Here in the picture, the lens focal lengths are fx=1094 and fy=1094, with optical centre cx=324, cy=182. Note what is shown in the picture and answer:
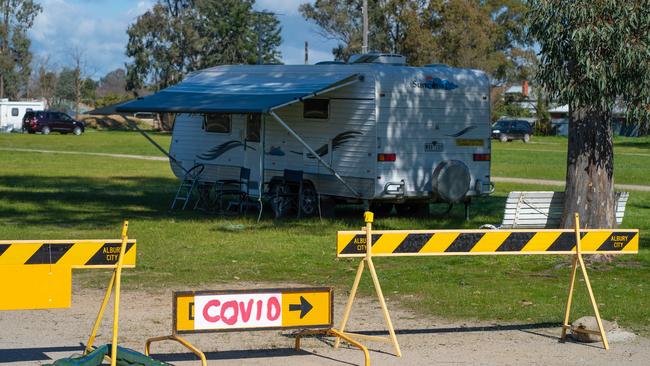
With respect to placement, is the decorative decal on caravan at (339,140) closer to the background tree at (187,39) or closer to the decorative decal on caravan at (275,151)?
the decorative decal on caravan at (275,151)

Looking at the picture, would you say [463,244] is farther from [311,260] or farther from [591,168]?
[311,260]

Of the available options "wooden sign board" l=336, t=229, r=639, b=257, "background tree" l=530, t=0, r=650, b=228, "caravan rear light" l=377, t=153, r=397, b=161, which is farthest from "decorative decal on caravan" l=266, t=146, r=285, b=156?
"wooden sign board" l=336, t=229, r=639, b=257

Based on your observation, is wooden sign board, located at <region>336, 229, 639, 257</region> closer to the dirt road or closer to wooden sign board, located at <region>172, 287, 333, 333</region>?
wooden sign board, located at <region>172, 287, 333, 333</region>

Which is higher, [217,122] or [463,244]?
[217,122]

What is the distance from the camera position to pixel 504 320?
10312 mm

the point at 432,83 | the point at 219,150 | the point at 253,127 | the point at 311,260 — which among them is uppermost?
the point at 432,83

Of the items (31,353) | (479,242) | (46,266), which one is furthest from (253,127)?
(46,266)

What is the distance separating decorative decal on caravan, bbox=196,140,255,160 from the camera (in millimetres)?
20897

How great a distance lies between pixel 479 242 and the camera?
9.01 m

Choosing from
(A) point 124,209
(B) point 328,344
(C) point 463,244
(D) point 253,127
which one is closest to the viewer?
(C) point 463,244

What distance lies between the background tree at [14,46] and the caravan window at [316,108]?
8024 centimetres

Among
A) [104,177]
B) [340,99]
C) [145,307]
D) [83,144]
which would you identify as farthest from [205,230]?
[83,144]

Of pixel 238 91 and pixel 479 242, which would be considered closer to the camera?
pixel 479 242

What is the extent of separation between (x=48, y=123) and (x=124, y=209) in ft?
153
